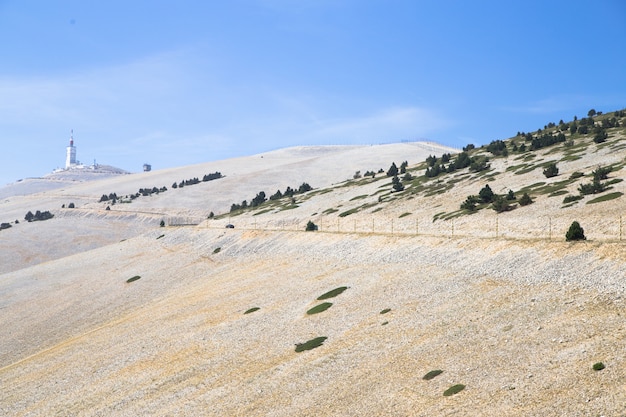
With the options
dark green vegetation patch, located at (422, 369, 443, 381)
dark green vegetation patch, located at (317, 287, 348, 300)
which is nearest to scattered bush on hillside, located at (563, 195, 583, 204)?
dark green vegetation patch, located at (317, 287, 348, 300)

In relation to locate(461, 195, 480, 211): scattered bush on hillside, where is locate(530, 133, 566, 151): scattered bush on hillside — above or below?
above

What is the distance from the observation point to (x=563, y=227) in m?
42.9

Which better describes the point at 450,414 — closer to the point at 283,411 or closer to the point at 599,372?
the point at 599,372

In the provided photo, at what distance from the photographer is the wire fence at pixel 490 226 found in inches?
1568

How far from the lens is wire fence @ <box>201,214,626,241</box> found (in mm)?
39831

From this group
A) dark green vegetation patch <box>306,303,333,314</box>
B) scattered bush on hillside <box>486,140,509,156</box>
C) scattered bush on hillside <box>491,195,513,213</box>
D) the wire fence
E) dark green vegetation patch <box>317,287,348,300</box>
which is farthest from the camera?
scattered bush on hillside <box>486,140,509,156</box>

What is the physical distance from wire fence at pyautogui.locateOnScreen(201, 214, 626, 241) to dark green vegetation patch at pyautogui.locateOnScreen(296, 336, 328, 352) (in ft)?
56.8

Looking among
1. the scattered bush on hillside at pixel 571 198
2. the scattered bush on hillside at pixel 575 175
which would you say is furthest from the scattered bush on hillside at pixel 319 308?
the scattered bush on hillside at pixel 575 175

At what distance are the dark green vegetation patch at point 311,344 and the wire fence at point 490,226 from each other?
681 inches

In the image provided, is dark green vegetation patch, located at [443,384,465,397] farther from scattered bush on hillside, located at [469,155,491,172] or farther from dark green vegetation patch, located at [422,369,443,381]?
scattered bush on hillside, located at [469,155,491,172]

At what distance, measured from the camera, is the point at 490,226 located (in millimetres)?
51625

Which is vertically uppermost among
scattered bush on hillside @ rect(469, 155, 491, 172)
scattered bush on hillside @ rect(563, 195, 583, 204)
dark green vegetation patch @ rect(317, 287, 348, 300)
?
scattered bush on hillside @ rect(469, 155, 491, 172)

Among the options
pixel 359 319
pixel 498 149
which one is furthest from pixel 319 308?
pixel 498 149

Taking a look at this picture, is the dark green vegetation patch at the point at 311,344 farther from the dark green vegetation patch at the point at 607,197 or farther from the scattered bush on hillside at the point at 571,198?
the scattered bush on hillside at the point at 571,198
